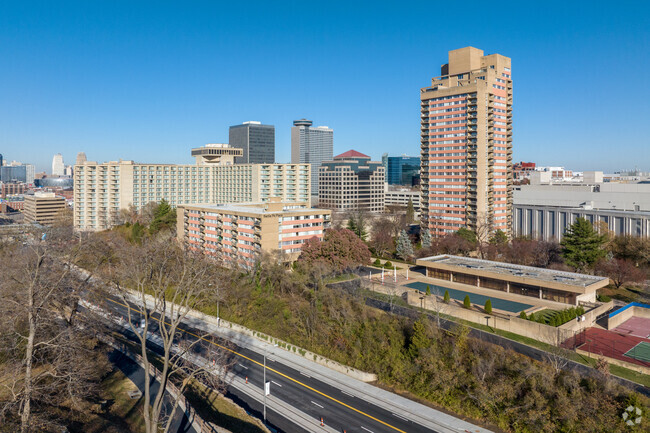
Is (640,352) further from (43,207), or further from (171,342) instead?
(43,207)

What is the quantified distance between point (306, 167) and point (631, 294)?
75.3 m

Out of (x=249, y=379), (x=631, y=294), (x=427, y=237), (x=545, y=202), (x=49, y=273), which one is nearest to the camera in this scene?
(x=49, y=273)

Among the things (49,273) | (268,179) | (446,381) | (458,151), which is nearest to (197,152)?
(268,179)

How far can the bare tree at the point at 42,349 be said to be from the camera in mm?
25469

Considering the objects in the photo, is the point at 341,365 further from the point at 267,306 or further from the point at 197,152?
the point at 197,152

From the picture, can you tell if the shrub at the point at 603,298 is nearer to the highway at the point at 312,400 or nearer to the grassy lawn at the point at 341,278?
the grassy lawn at the point at 341,278

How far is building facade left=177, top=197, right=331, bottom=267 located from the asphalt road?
24542 millimetres

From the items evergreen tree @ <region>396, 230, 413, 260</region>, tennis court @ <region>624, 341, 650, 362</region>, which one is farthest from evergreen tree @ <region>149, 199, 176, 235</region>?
tennis court @ <region>624, 341, 650, 362</region>

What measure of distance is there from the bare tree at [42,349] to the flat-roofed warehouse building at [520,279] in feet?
136

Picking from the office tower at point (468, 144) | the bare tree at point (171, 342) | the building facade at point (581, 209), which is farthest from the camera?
the building facade at point (581, 209)

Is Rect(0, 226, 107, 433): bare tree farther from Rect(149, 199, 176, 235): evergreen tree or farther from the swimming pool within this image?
Rect(149, 199, 176, 235): evergreen tree

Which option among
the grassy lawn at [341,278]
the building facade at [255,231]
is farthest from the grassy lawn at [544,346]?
the building facade at [255,231]

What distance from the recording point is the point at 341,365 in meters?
39.7

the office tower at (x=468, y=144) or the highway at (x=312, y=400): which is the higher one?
the office tower at (x=468, y=144)
